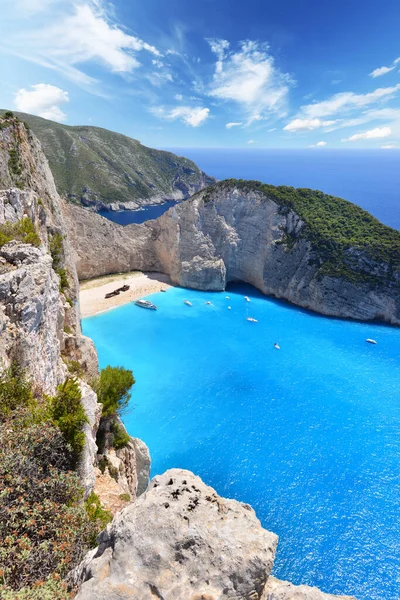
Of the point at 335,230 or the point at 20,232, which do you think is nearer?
the point at 20,232

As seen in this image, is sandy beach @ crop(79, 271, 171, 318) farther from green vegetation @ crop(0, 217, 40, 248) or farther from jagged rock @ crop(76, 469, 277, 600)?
jagged rock @ crop(76, 469, 277, 600)

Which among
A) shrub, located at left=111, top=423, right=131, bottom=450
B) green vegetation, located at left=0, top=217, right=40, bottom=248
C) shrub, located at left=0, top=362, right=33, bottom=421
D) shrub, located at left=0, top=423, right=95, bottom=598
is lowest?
shrub, located at left=111, top=423, right=131, bottom=450

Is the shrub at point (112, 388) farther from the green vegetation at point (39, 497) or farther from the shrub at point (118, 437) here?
the green vegetation at point (39, 497)

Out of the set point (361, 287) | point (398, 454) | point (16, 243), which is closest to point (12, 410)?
point (16, 243)

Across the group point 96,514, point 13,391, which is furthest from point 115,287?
point 96,514

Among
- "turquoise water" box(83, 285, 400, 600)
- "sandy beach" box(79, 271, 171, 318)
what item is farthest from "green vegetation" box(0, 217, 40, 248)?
"sandy beach" box(79, 271, 171, 318)

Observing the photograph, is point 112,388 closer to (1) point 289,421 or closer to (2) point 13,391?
(2) point 13,391

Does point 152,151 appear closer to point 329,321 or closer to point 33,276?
point 329,321

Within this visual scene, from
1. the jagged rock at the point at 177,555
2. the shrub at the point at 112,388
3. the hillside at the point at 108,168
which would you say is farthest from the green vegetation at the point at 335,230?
the hillside at the point at 108,168
